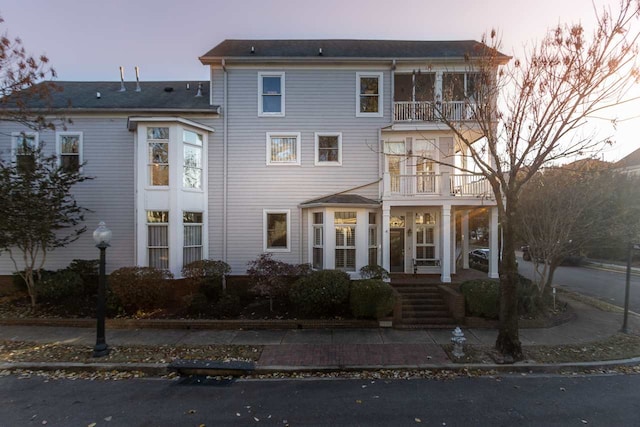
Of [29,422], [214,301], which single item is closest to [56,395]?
[29,422]

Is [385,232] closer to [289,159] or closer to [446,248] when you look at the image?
[446,248]

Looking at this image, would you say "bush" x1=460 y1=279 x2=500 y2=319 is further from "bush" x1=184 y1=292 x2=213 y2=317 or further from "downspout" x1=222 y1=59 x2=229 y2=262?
"downspout" x1=222 y1=59 x2=229 y2=262

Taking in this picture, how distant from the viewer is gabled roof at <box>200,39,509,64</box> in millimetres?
12609

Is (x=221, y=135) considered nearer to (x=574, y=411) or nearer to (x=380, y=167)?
(x=380, y=167)

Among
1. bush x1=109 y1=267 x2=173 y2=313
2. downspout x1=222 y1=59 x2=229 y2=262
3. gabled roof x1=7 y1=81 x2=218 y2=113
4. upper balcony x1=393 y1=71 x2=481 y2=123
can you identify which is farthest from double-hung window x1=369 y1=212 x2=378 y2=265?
gabled roof x1=7 y1=81 x2=218 y2=113

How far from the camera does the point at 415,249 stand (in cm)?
1315

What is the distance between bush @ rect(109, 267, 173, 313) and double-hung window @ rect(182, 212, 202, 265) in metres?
1.87

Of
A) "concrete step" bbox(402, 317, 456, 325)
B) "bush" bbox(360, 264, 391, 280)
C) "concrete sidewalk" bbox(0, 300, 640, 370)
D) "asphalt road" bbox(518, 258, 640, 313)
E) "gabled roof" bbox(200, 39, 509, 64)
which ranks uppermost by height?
"gabled roof" bbox(200, 39, 509, 64)

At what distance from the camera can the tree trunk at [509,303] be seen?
6.57 meters

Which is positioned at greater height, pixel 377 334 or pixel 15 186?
pixel 15 186

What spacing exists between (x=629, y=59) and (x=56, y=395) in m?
12.7

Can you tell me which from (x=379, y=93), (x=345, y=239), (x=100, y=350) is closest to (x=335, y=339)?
(x=345, y=239)

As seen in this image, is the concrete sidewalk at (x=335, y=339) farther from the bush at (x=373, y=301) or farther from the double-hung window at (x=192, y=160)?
Result: the double-hung window at (x=192, y=160)

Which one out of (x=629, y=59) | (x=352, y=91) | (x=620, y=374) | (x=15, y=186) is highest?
(x=352, y=91)
